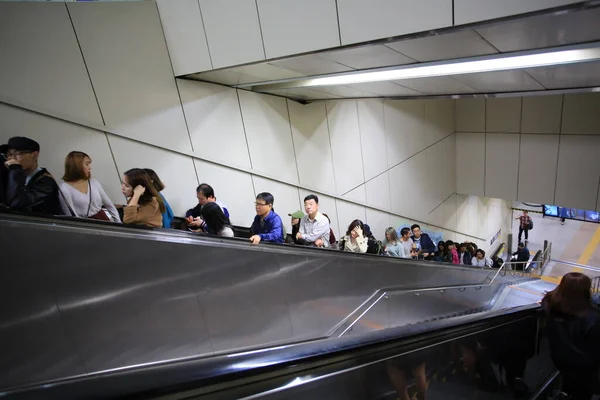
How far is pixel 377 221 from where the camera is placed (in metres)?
8.83

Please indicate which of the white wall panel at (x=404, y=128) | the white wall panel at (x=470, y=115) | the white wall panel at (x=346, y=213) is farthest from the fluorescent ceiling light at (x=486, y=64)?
the white wall panel at (x=470, y=115)

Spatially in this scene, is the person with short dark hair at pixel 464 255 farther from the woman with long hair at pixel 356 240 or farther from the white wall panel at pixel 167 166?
the white wall panel at pixel 167 166

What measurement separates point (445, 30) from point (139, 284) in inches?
105

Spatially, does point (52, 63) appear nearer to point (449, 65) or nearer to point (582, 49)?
point (449, 65)

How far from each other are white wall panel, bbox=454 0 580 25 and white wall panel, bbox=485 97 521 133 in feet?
33.1

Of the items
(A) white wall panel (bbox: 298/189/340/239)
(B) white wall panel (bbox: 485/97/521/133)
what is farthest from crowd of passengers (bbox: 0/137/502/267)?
(B) white wall panel (bbox: 485/97/521/133)

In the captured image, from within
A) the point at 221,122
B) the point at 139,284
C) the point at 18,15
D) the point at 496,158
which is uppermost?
the point at 18,15

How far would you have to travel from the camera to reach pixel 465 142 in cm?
1169

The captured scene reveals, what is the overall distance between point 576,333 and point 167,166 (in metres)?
4.55

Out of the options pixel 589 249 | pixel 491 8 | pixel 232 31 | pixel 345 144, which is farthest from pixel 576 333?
pixel 589 249

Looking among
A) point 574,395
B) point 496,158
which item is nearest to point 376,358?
point 574,395

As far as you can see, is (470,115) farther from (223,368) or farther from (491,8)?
(223,368)

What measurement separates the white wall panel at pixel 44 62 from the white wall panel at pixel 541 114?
11.2 m

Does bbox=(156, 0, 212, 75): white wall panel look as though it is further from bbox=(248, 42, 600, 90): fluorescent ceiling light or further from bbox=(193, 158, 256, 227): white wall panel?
bbox=(248, 42, 600, 90): fluorescent ceiling light
